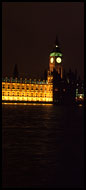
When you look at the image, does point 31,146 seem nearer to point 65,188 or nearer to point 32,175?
point 32,175

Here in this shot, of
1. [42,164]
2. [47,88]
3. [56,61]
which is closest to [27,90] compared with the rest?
[47,88]

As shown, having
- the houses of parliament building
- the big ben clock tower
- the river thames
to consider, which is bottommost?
the river thames

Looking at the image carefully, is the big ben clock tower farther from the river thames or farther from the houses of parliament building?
the river thames

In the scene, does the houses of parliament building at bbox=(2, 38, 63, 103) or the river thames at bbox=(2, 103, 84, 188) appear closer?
the river thames at bbox=(2, 103, 84, 188)

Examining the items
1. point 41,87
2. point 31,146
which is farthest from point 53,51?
point 31,146

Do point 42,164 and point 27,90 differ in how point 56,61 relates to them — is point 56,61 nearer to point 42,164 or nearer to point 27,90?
point 27,90

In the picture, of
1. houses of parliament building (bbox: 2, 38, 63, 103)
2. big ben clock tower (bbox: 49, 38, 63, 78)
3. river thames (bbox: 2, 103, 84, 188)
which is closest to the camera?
river thames (bbox: 2, 103, 84, 188)

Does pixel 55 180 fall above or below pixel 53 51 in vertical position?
below

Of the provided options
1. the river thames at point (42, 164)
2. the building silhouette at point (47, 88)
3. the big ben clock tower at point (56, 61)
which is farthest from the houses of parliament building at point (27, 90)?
the river thames at point (42, 164)

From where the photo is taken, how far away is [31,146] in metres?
21.6

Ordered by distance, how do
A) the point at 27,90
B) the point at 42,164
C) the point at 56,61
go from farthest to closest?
the point at 56,61 → the point at 27,90 → the point at 42,164

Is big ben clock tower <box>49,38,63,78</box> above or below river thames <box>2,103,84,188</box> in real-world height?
above

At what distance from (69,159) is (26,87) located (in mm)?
134607

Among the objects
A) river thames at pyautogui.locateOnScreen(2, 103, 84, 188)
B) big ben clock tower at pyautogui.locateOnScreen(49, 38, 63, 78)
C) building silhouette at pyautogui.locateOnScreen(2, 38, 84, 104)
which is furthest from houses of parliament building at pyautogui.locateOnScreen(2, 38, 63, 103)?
river thames at pyautogui.locateOnScreen(2, 103, 84, 188)
